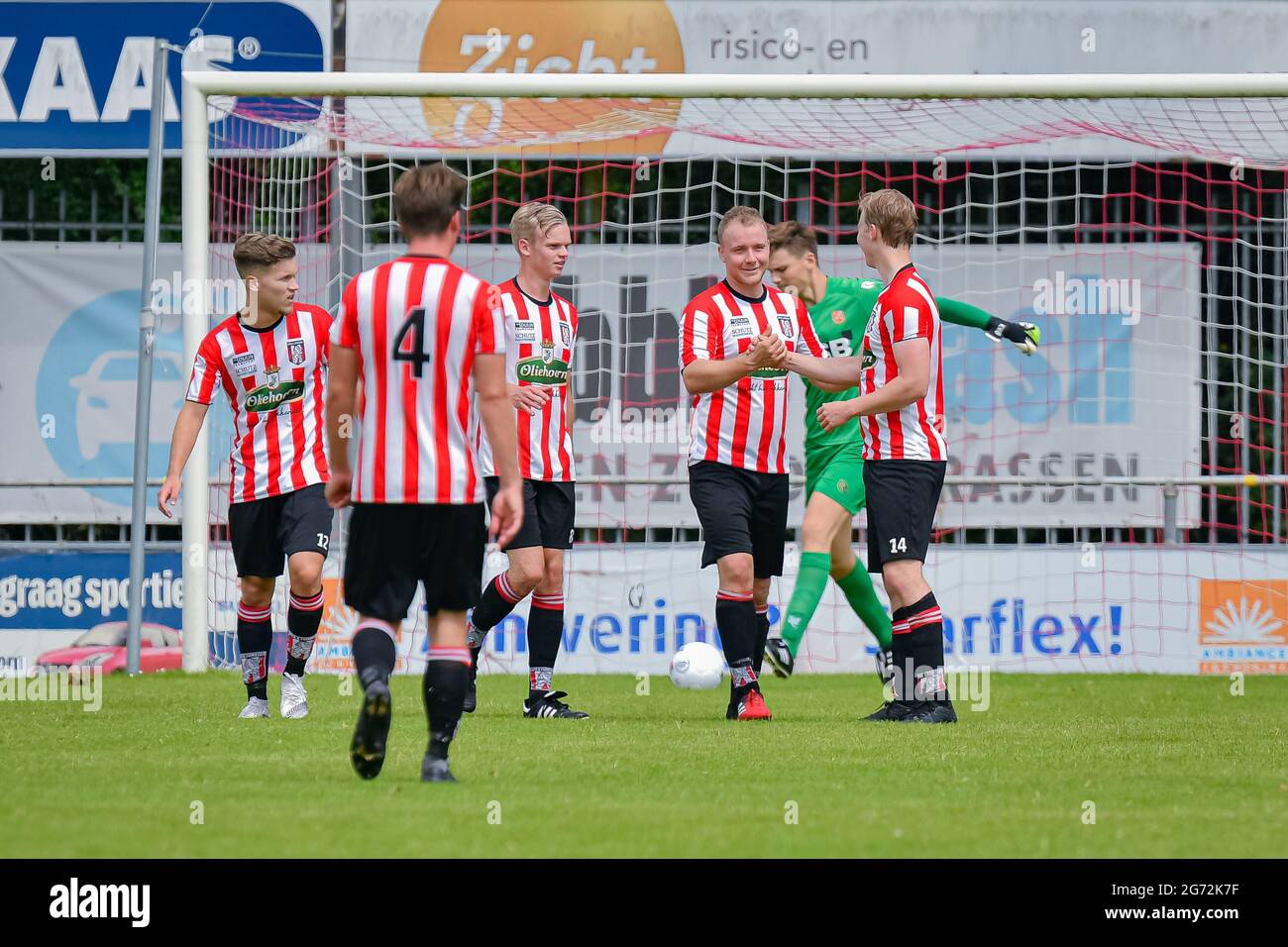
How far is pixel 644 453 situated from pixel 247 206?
3360 mm

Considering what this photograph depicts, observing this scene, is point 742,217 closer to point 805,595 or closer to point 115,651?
point 805,595

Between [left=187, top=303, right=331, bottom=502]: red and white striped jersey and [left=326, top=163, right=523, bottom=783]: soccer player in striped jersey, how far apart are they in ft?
7.93

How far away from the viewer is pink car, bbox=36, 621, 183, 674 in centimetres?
1113

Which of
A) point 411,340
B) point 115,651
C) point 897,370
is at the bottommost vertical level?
point 115,651

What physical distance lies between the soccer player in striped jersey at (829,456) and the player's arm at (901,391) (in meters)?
0.87

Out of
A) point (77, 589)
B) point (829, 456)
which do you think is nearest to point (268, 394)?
point (829, 456)

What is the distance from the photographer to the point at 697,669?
805 cm

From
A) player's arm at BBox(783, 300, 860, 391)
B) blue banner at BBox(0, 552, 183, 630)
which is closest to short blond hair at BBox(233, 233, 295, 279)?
player's arm at BBox(783, 300, 860, 391)

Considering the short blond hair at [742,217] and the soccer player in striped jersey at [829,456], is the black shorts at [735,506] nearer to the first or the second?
the soccer player in striped jersey at [829,456]

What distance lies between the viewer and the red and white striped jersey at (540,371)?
24.7ft

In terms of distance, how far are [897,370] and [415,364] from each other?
274 centimetres

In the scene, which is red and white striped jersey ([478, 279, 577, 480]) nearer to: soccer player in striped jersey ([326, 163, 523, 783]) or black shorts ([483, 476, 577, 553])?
black shorts ([483, 476, 577, 553])
